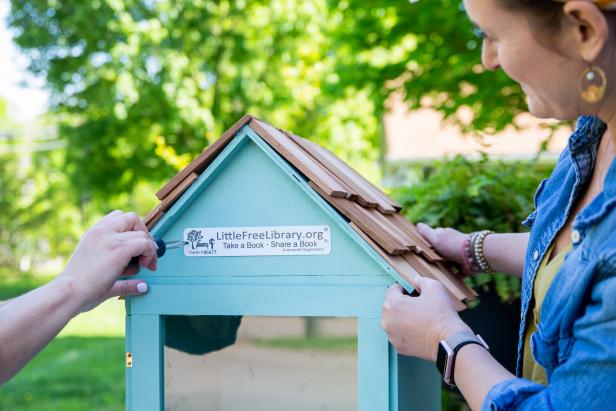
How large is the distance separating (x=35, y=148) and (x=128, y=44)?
15.8m

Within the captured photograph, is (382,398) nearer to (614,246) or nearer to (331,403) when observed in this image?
(331,403)

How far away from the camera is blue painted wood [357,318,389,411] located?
4.96ft

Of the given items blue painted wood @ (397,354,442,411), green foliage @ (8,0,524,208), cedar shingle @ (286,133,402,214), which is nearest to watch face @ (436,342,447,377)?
blue painted wood @ (397,354,442,411)

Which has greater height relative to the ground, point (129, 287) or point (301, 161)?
point (301, 161)

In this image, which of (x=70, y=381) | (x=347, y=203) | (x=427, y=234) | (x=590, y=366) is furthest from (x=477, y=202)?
(x=70, y=381)

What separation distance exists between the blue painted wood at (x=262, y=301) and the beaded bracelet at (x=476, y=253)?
0.48 metres

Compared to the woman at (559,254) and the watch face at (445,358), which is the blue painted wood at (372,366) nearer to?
the woman at (559,254)

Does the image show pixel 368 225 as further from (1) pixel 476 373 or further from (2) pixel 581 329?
(2) pixel 581 329

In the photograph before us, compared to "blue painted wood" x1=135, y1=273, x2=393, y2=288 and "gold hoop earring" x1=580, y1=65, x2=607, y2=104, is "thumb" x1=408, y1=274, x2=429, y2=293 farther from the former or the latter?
"gold hoop earring" x1=580, y1=65, x2=607, y2=104

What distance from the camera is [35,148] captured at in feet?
87.1

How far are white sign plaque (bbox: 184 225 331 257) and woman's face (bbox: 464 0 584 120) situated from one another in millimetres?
592

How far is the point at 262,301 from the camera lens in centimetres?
161

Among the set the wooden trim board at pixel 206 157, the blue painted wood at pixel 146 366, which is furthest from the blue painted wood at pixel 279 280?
the wooden trim board at pixel 206 157

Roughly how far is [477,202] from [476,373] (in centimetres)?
156
